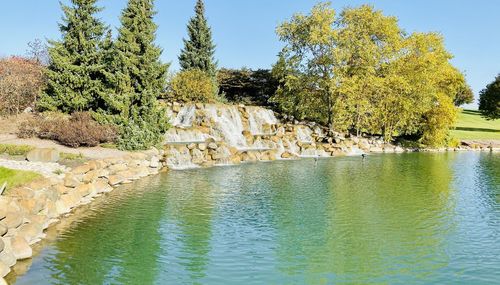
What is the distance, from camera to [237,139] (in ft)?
157

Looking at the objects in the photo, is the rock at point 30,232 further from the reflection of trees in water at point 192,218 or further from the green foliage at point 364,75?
the green foliage at point 364,75

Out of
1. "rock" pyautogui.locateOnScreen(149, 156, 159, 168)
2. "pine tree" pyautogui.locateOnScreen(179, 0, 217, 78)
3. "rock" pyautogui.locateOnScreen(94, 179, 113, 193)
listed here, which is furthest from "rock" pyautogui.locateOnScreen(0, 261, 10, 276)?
"pine tree" pyautogui.locateOnScreen(179, 0, 217, 78)

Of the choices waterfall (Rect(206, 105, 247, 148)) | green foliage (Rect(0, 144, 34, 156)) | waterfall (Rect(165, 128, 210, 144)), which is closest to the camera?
green foliage (Rect(0, 144, 34, 156))

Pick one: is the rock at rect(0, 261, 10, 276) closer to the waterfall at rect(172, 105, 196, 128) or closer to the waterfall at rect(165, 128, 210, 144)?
the waterfall at rect(165, 128, 210, 144)

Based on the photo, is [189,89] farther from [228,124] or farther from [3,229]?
[3,229]

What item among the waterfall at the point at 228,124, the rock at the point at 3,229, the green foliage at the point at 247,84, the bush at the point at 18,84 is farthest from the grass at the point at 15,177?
the green foliage at the point at 247,84

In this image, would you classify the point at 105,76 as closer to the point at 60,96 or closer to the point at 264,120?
the point at 60,96

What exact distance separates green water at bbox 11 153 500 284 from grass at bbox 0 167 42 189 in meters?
2.87

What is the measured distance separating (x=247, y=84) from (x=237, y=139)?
2970cm

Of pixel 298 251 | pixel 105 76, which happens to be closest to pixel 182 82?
pixel 105 76

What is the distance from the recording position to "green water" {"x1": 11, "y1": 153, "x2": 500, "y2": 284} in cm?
1289

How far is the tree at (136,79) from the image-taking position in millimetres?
34812

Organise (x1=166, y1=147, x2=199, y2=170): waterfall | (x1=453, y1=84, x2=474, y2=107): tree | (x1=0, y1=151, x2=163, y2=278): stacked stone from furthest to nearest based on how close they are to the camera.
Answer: (x1=453, y1=84, x2=474, y2=107): tree, (x1=166, y1=147, x2=199, y2=170): waterfall, (x1=0, y1=151, x2=163, y2=278): stacked stone

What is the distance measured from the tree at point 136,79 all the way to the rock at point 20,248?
20.1m
